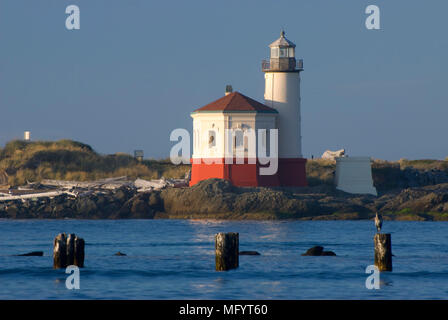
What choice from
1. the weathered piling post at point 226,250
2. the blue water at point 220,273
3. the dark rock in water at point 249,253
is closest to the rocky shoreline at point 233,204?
the blue water at point 220,273

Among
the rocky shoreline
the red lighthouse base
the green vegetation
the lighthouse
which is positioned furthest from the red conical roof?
the green vegetation

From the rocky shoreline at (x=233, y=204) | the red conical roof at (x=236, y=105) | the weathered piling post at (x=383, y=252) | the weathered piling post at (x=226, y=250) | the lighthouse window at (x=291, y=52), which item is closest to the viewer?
the weathered piling post at (x=226, y=250)

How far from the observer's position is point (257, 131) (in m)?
53.0

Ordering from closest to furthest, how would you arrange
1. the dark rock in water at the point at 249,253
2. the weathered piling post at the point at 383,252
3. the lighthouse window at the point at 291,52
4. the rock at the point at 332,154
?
the weathered piling post at the point at 383,252 < the dark rock in water at the point at 249,253 < the lighthouse window at the point at 291,52 < the rock at the point at 332,154

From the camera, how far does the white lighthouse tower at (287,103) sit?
5422cm

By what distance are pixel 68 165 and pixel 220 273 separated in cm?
3736

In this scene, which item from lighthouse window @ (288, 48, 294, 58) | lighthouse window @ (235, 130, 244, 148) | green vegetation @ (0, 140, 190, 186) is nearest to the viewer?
lighthouse window @ (235, 130, 244, 148)

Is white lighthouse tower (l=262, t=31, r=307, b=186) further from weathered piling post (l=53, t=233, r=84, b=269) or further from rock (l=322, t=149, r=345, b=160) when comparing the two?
weathered piling post (l=53, t=233, r=84, b=269)

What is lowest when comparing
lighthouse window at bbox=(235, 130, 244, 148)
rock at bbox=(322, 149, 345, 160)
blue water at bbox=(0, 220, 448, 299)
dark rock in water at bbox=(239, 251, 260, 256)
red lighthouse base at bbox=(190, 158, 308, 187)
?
blue water at bbox=(0, 220, 448, 299)

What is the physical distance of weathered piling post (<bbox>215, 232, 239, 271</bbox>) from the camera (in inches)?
998

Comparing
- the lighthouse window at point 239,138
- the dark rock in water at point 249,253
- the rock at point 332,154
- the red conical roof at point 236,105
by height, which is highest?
the red conical roof at point 236,105

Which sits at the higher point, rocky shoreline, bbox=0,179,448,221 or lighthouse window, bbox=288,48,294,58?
lighthouse window, bbox=288,48,294,58

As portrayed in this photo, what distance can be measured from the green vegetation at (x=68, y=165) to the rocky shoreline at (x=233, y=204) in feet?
19.6

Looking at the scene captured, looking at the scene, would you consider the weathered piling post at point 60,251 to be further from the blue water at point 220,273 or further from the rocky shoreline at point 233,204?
the rocky shoreline at point 233,204
